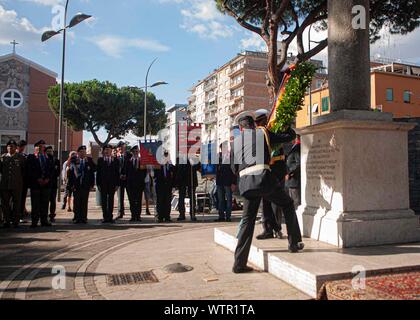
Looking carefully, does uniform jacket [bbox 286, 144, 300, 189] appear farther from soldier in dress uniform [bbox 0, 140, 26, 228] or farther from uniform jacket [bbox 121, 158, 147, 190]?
soldier in dress uniform [bbox 0, 140, 26, 228]

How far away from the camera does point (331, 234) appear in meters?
5.71

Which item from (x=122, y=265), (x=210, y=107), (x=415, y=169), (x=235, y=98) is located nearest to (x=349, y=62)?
(x=122, y=265)

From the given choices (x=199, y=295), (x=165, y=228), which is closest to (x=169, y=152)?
(x=165, y=228)

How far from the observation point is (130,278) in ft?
16.8

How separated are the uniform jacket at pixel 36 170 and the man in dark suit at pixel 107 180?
4.55 feet

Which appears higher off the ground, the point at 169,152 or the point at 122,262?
the point at 169,152

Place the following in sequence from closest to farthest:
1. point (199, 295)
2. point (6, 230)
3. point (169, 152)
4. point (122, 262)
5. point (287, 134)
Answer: point (199, 295) → point (287, 134) → point (122, 262) → point (6, 230) → point (169, 152)

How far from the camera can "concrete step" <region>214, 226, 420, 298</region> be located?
4.14m

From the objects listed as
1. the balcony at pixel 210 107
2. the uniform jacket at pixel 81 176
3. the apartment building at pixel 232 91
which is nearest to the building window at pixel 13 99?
the apartment building at pixel 232 91

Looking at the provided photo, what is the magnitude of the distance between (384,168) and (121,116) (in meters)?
49.3

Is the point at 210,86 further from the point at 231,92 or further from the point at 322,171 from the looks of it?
the point at 322,171

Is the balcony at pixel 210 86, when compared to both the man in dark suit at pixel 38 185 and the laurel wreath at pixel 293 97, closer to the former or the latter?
the man in dark suit at pixel 38 185

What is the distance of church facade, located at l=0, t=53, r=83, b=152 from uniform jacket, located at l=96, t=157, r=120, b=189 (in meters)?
39.0

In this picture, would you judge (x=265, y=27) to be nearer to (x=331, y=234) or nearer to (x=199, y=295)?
(x=331, y=234)
